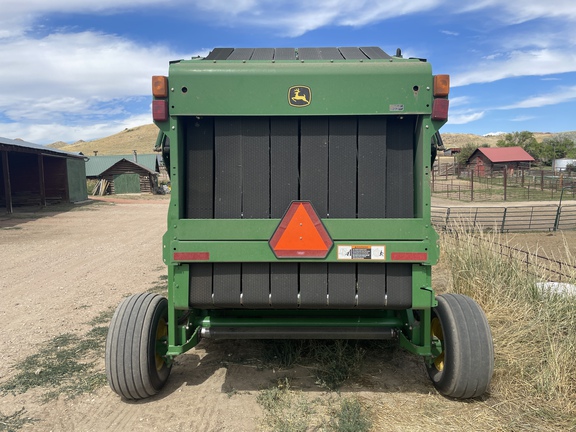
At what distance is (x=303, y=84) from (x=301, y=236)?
3.49ft

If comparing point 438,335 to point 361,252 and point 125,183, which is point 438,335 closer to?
point 361,252

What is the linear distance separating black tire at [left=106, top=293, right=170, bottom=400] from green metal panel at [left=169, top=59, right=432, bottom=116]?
1.60 m

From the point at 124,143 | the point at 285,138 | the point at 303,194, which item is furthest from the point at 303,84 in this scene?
the point at 124,143

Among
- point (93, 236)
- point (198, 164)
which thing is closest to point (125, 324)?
point (198, 164)

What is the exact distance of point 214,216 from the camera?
3.32 meters

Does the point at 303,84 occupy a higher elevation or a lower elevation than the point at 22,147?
lower

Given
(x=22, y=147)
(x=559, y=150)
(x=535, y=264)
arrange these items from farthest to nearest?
(x=559, y=150) → (x=22, y=147) → (x=535, y=264)

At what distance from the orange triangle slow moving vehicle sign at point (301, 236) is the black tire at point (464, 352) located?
1160 millimetres

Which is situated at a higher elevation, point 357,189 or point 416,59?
point 416,59

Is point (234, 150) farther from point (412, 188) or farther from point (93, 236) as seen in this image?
point (93, 236)

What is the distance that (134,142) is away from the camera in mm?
104375

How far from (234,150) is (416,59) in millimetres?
1463

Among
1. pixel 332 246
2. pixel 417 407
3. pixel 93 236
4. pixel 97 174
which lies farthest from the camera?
pixel 97 174

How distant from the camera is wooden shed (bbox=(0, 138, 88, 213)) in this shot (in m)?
24.8
